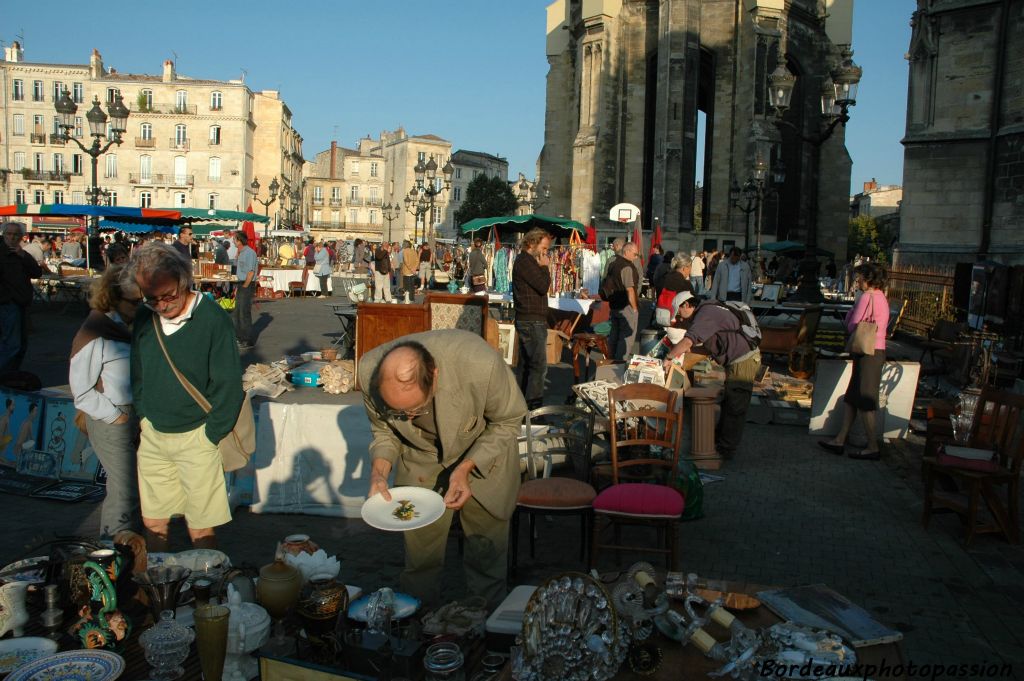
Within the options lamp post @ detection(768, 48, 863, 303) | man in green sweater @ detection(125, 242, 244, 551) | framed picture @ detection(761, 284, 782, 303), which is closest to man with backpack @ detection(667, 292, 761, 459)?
man in green sweater @ detection(125, 242, 244, 551)

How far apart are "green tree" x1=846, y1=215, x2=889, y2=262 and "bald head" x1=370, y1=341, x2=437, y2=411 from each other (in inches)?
3072

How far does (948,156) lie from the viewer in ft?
64.3

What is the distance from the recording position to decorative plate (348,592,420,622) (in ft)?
9.84

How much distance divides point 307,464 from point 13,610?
3.04 m

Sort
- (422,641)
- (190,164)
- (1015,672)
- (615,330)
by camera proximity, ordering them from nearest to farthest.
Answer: (422,641) → (1015,672) → (615,330) → (190,164)

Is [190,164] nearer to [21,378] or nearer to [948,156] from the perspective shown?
[948,156]

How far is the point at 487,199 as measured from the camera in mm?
71562

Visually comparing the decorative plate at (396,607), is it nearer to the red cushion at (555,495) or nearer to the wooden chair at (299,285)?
the red cushion at (555,495)

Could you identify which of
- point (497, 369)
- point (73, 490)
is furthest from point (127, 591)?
point (73, 490)

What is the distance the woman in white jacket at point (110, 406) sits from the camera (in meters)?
4.29

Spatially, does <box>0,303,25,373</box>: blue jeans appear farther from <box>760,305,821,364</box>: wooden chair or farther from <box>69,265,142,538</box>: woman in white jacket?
<box>760,305,821,364</box>: wooden chair

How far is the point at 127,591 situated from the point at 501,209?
229 ft

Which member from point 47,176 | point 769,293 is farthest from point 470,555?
point 47,176

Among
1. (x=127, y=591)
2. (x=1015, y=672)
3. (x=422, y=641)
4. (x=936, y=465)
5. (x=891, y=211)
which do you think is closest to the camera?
(x=422, y=641)
